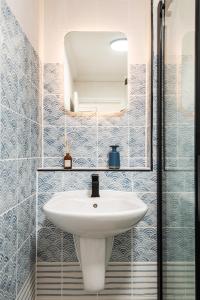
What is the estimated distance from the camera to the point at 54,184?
1.68 meters

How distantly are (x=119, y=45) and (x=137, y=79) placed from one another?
260 millimetres

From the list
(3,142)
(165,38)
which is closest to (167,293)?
(3,142)

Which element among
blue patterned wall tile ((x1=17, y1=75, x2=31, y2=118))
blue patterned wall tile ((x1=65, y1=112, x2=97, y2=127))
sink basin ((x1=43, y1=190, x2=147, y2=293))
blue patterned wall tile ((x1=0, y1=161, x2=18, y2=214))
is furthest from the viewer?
blue patterned wall tile ((x1=65, y1=112, x2=97, y2=127))

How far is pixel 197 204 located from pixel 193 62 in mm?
608

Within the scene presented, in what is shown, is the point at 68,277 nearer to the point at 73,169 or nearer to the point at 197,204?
the point at 73,169

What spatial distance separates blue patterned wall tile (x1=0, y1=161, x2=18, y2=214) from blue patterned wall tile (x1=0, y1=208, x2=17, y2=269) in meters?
0.04

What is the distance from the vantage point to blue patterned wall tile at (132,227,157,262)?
1691 millimetres

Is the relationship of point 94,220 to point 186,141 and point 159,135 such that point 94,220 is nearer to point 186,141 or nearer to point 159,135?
point 186,141

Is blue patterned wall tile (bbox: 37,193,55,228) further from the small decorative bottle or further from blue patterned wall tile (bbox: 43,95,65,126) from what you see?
blue patterned wall tile (bbox: 43,95,65,126)

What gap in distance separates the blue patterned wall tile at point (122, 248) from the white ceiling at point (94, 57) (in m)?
1.04

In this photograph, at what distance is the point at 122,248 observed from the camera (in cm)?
169

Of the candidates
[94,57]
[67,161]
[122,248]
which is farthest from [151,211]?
[94,57]

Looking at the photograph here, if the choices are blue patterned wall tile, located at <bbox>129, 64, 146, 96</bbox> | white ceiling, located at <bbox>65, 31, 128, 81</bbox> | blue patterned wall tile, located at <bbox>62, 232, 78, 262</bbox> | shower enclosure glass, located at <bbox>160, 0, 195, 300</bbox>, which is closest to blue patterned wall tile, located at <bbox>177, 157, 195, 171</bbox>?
shower enclosure glass, located at <bbox>160, 0, 195, 300</bbox>

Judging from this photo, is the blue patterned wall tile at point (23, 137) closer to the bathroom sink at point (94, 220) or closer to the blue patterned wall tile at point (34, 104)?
the blue patterned wall tile at point (34, 104)
